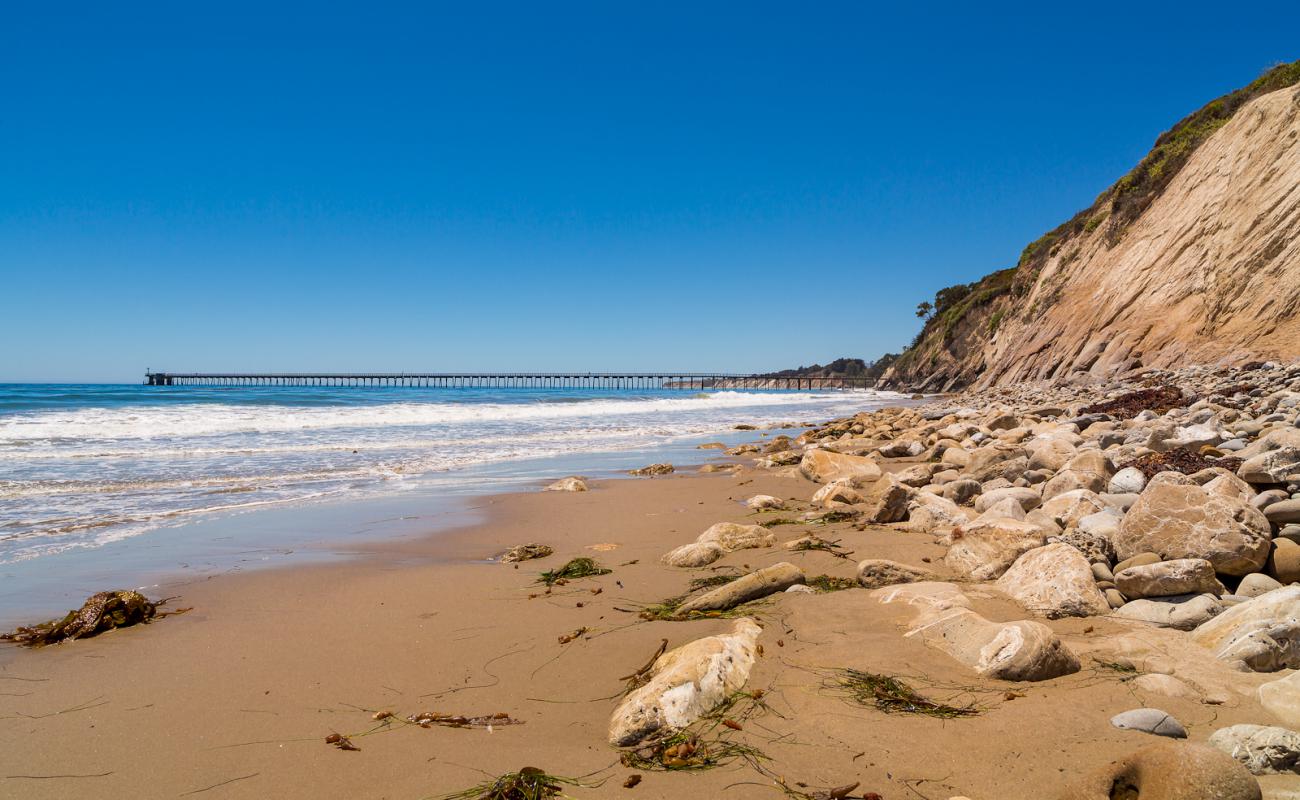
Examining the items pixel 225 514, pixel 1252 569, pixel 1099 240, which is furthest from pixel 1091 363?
pixel 225 514

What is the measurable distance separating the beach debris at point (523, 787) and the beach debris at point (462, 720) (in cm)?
46

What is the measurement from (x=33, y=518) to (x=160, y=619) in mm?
4688

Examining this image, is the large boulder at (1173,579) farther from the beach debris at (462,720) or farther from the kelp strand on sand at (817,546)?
the beach debris at (462,720)

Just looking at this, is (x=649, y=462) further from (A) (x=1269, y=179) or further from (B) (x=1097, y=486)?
(A) (x=1269, y=179)

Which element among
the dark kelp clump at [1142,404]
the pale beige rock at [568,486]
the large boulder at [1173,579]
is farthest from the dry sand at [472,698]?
the dark kelp clump at [1142,404]

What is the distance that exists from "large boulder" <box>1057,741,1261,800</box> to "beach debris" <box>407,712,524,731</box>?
204 centimetres

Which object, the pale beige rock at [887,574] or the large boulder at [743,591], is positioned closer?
the large boulder at [743,591]

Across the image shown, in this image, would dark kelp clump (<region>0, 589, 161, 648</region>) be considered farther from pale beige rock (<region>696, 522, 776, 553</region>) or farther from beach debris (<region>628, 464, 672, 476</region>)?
beach debris (<region>628, 464, 672, 476</region>)

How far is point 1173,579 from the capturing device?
3359 mm

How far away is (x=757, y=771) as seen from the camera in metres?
2.36

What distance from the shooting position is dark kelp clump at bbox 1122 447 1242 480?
5406mm

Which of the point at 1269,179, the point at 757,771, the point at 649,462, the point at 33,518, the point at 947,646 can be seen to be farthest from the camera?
the point at 1269,179

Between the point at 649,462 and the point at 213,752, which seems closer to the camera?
the point at 213,752

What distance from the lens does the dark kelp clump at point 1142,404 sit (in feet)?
37.7
